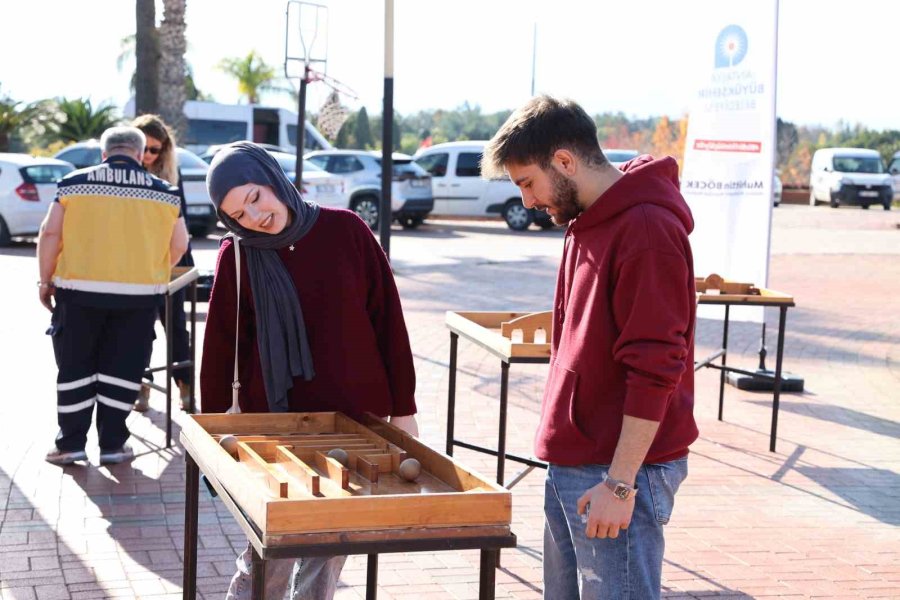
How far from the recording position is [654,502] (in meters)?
2.94

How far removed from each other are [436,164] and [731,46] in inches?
680

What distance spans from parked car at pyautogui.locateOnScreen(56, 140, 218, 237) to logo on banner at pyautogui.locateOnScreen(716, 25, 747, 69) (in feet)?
41.6

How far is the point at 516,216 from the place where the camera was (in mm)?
25922

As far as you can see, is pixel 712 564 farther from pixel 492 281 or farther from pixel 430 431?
pixel 492 281

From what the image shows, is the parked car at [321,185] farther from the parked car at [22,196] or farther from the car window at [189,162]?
the parked car at [22,196]

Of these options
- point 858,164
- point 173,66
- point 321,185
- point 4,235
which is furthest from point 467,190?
point 858,164

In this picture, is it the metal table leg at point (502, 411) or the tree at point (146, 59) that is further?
the tree at point (146, 59)

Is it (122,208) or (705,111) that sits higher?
(705,111)

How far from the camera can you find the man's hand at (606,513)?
9.23 ft

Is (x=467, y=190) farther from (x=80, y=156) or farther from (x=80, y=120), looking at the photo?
(x=80, y=120)

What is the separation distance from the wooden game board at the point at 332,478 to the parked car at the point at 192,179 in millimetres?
17251

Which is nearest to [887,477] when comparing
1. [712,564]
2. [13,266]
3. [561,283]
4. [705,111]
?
[712,564]

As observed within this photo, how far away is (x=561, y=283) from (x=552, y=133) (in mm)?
518

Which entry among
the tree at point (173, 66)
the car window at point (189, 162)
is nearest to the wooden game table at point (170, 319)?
the car window at point (189, 162)
